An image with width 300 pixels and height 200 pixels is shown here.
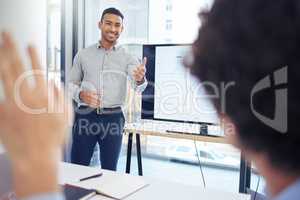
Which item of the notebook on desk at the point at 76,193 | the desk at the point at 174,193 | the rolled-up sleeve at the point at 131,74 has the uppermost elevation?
the rolled-up sleeve at the point at 131,74

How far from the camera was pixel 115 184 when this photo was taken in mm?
1441

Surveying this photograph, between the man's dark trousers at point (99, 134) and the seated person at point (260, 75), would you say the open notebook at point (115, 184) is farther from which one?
the man's dark trousers at point (99, 134)

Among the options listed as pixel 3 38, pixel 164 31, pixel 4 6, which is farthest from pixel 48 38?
pixel 3 38

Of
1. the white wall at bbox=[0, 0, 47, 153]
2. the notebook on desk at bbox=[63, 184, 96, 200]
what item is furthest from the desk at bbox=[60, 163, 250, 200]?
the white wall at bbox=[0, 0, 47, 153]

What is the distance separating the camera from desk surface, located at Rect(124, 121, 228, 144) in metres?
2.65

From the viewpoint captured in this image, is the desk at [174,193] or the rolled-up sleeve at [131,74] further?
the rolled-up sleeve at [131,74]

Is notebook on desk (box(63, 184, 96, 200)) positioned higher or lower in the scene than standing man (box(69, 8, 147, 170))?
lower

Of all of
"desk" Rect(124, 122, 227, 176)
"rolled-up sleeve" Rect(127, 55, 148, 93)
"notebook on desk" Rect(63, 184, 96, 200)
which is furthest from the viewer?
"rolled-up sleeve" Rect(127, 55, 148, 93)

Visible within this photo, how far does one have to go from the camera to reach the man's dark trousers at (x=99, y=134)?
9.71 ft

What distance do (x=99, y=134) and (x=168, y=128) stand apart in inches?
23.9

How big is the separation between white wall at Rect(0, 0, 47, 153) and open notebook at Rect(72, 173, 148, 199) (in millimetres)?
1943

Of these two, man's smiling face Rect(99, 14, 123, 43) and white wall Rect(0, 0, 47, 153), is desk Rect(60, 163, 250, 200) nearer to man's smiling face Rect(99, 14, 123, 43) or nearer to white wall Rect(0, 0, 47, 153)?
man's smiling face Rect(99, 14, 123, 43)

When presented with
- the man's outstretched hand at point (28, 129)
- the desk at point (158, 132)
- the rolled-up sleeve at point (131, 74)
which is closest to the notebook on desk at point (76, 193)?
the man's outstretched hand at point (28, 129)

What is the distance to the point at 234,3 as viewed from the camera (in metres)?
0.44
